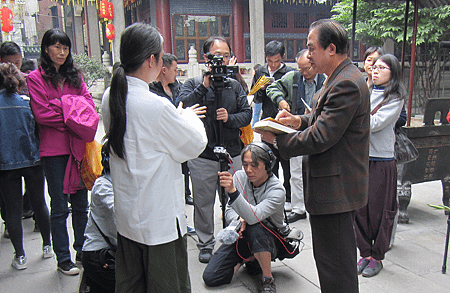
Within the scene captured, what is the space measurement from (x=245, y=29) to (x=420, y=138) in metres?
14.1

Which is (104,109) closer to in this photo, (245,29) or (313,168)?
(313,168)

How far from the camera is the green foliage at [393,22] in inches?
446

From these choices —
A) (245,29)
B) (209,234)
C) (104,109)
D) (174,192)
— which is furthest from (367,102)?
(245,29)

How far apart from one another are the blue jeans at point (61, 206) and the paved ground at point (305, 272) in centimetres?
28

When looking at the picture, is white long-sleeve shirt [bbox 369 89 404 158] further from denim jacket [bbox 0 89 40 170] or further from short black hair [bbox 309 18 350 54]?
denim jacket [bbox 0 89 40 170]

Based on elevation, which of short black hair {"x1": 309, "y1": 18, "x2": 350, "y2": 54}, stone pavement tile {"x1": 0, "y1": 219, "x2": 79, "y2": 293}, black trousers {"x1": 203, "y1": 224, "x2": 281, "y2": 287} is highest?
short black hair {"x1": 309, "y1": 18, "x2": 350, "y2": 54}

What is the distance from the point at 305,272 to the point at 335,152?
60.6 inches

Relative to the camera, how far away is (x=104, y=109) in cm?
214

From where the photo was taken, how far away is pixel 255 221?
9.54ft

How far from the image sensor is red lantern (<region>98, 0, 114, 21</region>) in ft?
48.2

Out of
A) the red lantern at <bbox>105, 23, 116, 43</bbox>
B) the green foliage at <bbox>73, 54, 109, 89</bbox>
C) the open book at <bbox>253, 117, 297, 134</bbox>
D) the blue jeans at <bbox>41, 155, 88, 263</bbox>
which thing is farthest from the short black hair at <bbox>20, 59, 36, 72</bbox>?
the red lantern at <bbox>105, 23, 116, 43</bbox>

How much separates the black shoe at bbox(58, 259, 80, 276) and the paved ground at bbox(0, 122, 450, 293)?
4 centimetres

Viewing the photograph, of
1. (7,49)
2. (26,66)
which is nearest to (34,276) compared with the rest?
(7,49)

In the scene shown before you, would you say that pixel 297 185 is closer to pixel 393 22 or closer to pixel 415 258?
pixel 415 258
